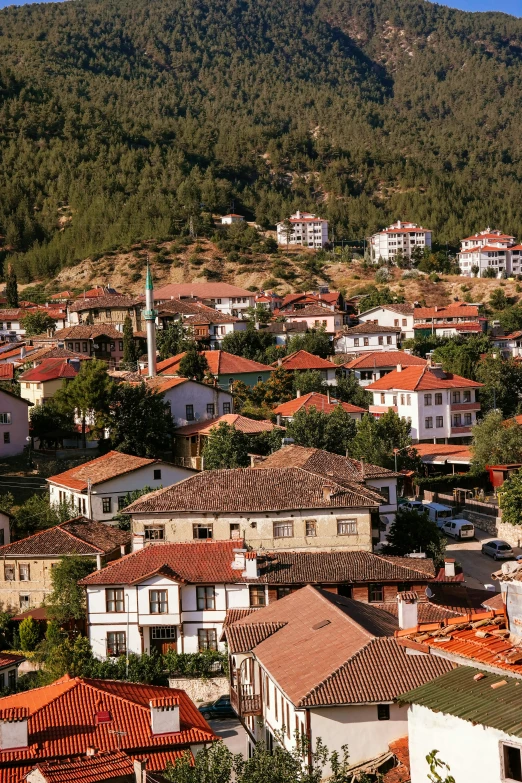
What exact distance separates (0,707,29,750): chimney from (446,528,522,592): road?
20.9 meters

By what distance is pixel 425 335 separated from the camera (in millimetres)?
95188

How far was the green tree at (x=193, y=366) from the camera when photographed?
225ft

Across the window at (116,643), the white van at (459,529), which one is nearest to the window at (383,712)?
the window at (116,643)

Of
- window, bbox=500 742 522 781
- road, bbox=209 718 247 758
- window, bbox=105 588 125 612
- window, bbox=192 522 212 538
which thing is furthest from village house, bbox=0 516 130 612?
window, bbox=500 742 522 781

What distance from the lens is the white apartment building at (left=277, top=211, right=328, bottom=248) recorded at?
142 meters

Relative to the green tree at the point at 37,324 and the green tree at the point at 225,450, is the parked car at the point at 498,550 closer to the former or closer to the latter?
the green tree at the point at 225,450

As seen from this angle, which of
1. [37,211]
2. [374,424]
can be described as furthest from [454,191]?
[374,424]

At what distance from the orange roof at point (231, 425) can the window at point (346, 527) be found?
52.6 feet

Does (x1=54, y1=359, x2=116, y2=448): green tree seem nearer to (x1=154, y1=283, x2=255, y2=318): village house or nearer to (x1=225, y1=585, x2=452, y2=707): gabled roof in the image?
(x1=225, y1=585, x2=452, y2=707): gabled roof

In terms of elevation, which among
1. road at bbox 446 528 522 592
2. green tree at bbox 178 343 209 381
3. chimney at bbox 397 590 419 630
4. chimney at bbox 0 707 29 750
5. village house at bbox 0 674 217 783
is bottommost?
road at bbox 446 528 522 592

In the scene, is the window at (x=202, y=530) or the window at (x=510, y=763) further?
the window at (x=202, y=530)

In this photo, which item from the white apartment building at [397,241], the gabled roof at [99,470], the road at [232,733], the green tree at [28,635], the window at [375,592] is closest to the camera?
the road at [232,733]

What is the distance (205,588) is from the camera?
33.7 meters

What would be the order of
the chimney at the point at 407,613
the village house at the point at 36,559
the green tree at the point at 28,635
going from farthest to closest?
the village house at the point at 36,559, the green tree at the point at 28,635, the chimney at the point at 407,613
